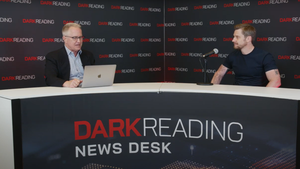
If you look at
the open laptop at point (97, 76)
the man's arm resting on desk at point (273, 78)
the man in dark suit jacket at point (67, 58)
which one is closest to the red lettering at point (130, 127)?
the open laptop at point (97, 76)

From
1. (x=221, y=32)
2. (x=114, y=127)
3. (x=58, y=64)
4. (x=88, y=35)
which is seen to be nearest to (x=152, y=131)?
(x=114, y=127)

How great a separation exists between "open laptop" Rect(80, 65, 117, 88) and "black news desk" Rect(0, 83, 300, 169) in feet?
0.36

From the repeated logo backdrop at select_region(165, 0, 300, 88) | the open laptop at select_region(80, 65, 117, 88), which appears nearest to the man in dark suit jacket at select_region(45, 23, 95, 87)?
the open laptop at select_region(80, 65, 117, 88)

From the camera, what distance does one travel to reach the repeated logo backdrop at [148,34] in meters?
4.38

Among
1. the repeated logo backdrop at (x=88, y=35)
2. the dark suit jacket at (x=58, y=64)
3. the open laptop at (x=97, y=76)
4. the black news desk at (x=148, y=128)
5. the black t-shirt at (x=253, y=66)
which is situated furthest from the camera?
the repeated logo backdrop at (x=88, y=35)

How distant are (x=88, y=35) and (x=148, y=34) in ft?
3.47

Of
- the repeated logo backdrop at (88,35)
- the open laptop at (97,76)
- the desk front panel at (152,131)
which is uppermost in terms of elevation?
the repeated logo backdrop at (88,35)

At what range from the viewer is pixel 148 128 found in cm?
253

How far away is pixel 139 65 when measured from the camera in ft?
17.8

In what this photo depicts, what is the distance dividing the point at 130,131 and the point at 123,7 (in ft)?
10.4

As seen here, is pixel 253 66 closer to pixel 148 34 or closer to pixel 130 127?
pixel 130 127

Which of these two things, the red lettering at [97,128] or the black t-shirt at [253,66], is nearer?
the red lettering at [97,128]

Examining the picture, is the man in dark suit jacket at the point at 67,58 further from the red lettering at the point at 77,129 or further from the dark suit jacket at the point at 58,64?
the red lettering at the point at 77,129

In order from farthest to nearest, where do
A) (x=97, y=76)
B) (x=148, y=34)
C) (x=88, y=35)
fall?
(x=148, y=34) < (x=88, y=35) < (x=97, y=76)
